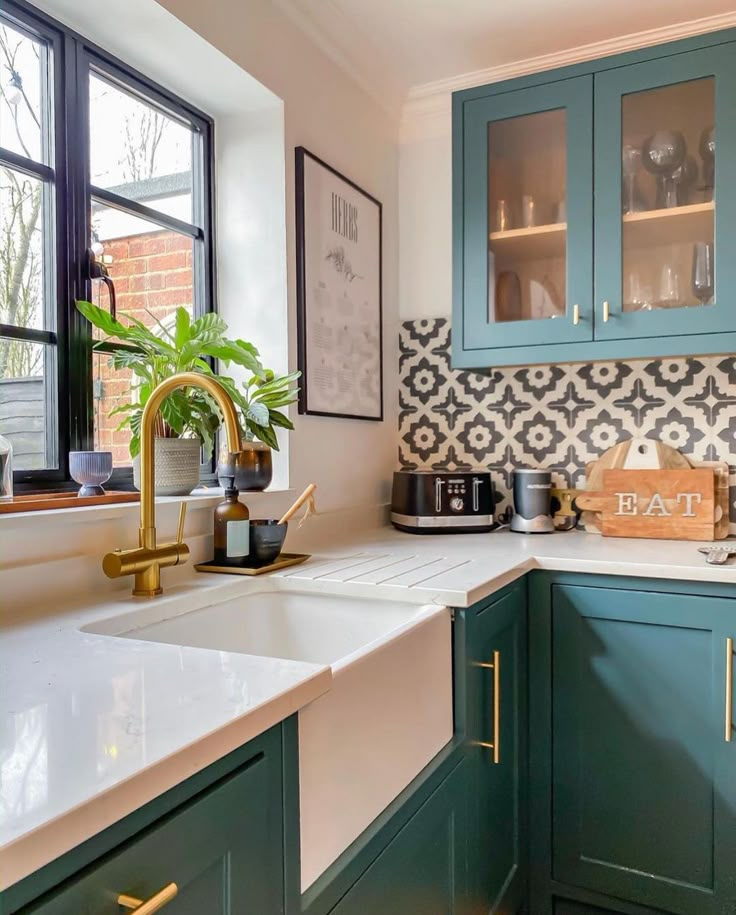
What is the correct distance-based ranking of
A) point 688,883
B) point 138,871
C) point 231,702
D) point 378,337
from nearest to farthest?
point 138,871 → point 231,702 → point 688,883 → point 378,337

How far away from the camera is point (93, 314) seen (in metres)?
1.39

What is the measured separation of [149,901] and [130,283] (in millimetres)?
1401

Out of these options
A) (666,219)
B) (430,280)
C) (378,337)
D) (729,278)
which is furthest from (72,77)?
(729,278)

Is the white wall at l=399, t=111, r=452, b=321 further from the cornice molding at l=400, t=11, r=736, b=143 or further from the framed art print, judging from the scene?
the framed art print

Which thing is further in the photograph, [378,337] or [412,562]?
[378,337]

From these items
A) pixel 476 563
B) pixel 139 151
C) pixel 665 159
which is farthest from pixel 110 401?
pixel 665 159

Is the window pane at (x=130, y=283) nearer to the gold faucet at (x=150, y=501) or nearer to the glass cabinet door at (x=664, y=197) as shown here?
the gold faucet at (x=150, y=501)

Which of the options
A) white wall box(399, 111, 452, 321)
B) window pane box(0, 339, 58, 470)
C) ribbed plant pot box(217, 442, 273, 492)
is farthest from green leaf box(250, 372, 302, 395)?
white wall box(399, 111, 452, 321)

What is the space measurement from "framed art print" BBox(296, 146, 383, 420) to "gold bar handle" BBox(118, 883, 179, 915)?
4.47 feet

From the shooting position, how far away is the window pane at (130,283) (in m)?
1.54

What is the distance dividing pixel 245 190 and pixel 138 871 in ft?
5.44

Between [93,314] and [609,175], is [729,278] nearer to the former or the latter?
[609,175]

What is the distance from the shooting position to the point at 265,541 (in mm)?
1468

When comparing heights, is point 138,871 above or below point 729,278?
below
